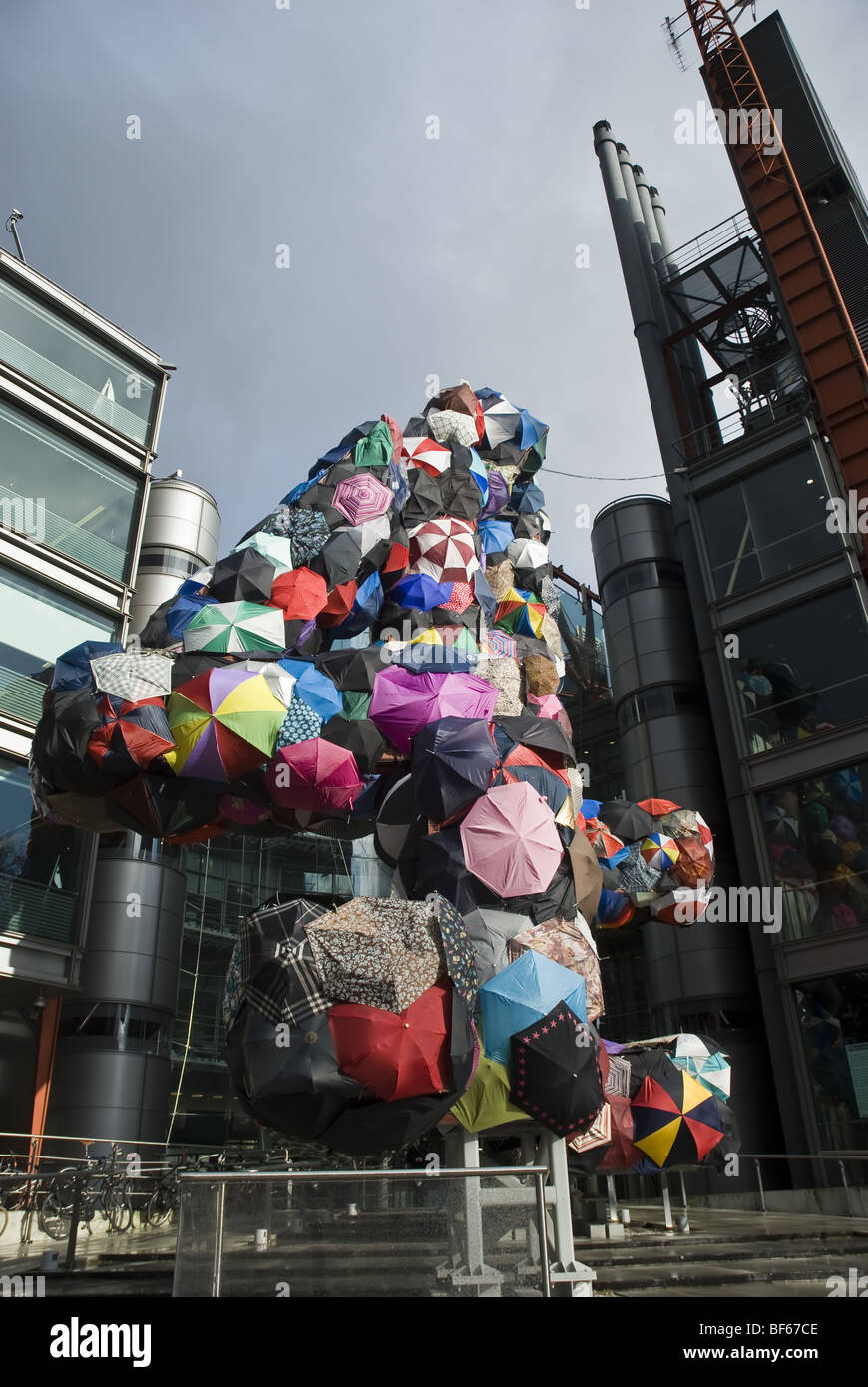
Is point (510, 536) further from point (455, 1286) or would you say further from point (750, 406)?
point (750, 406)

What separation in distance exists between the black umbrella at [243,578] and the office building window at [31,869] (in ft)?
33.4

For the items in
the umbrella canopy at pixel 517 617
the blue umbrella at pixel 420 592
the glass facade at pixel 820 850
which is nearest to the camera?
the blue umbrella at pixel 420 592

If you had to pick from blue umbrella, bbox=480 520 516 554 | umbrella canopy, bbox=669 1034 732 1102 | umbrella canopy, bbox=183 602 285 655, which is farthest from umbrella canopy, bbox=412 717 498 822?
umbrella canopy, bbox=669 1034 732 1102

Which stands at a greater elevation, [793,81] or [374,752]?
[793,81]

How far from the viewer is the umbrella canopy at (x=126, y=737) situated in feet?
28.6

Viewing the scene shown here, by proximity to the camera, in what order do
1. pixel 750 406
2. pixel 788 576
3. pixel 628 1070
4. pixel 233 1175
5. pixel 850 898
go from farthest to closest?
pixel 750 406
pixel 788 576
pixel 850 898
pixel 628 1070
pixel 233 1175

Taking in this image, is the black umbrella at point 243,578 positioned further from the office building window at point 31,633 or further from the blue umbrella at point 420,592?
the office building window at point 31,633

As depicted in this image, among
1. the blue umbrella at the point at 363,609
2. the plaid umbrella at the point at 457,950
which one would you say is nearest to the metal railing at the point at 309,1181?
the plaid umbrella at the point at 457,950

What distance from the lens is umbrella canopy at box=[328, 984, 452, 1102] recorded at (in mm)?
6746

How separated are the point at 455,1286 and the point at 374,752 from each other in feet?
15.5

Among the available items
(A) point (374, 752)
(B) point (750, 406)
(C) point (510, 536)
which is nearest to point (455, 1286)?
(A) point (374, 752)

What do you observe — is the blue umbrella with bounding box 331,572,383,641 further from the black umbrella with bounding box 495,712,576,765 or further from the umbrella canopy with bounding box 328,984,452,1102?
the umbrella canopy with bounding box 328,984,452,1102

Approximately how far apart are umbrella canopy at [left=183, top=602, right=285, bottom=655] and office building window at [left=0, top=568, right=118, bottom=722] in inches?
410

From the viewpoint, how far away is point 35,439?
21125mm
